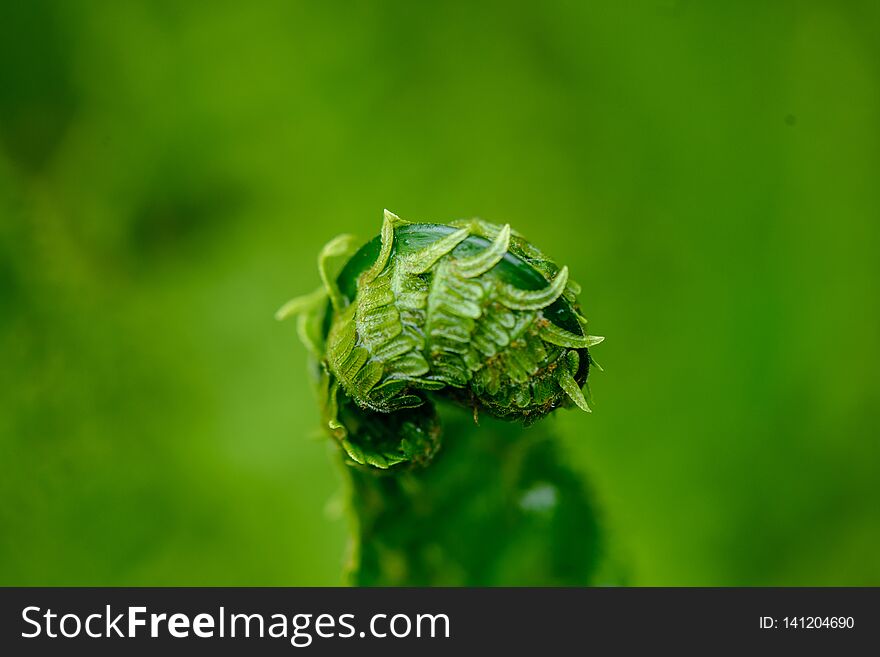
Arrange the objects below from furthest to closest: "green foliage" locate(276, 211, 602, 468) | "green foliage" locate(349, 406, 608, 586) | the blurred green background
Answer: the blurred green background → "green foliage" locate(349, 406, 608, 586) → "green foliage" locate(276, 211, 602, 468)

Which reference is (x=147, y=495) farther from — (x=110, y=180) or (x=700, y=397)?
(x=700, y=397)

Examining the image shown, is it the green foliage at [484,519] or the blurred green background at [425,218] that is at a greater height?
the blurred green background at [425,218]

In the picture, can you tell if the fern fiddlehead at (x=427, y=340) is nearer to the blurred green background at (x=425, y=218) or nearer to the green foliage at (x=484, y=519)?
the green foliage at (x=484, y=519)

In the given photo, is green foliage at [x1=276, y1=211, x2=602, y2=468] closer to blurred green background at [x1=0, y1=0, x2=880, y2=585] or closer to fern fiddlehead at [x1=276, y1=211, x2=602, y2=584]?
fern fiddlehead at [x1=276, y1=211, x2=602, y2=584]

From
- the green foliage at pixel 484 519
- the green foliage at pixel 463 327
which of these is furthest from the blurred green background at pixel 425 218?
the green foliage at pixel 463 327

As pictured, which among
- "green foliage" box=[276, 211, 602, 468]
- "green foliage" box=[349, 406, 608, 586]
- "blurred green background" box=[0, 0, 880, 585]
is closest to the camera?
"green foliage" box=[276, 211, 602, 468]

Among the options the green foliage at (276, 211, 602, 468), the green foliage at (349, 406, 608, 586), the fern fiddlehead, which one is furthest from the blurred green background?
the green foliage at (276, 211, 602, 468)

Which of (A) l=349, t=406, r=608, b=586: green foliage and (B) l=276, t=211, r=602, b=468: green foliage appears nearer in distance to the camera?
(B) l=276, t=211, r=602, b=468: green foliage

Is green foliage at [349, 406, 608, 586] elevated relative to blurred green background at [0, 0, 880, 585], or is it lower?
lower
